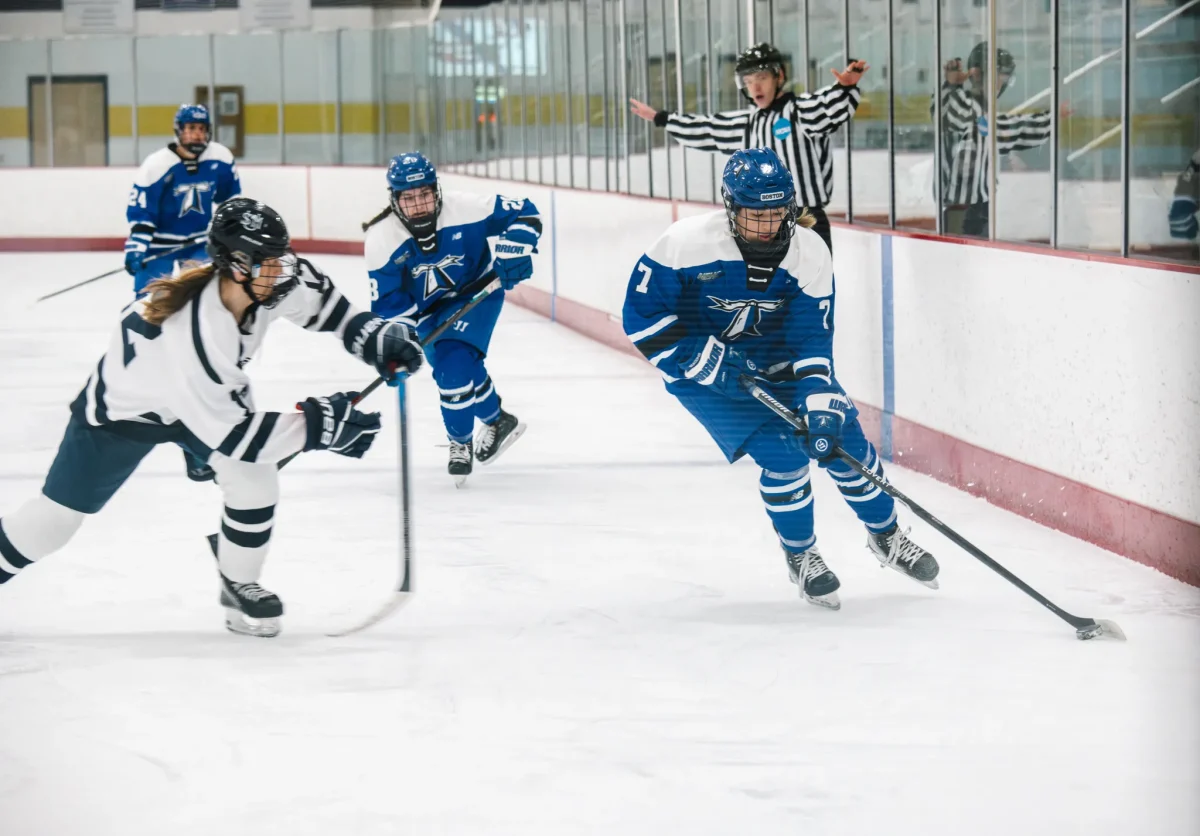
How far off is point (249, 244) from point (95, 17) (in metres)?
14.3

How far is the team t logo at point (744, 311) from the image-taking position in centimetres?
336

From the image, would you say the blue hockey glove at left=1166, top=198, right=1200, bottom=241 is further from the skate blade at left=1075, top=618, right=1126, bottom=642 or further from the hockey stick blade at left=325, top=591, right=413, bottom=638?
the hockey stick blade at left=325, top=591, right=413, bottom=638

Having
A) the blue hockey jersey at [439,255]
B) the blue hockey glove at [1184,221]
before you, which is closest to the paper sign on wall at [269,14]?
the blue hockey jersey at [439,255]

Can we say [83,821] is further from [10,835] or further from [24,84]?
[24,84]

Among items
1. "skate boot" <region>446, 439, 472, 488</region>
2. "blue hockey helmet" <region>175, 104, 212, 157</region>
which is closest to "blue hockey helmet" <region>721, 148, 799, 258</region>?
"skate boot" <region>446, 439, 472, 488</region>

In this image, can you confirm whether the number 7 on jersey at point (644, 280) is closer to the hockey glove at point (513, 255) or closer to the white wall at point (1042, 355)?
the white wall at point (1042, 355)

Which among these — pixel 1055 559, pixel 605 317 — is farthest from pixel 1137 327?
pixel 605 317

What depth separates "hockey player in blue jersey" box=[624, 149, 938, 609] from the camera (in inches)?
128

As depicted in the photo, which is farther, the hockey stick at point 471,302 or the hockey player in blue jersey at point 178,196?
the hockey player in blue jersey at point 178,196

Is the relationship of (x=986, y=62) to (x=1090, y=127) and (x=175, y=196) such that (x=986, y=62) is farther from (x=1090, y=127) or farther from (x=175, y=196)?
(x=175, y=196)

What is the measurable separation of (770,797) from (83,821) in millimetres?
918

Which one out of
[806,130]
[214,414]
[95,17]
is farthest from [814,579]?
[95,17]

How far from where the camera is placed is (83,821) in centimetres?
219

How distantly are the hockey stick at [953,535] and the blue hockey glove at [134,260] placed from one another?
163 inches
